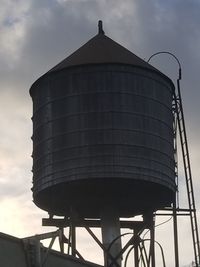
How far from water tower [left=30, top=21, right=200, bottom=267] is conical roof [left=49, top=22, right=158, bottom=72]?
32 mm

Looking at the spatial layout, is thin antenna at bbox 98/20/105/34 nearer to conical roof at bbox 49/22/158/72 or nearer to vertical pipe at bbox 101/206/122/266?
conical roof at bbox 49/22/158/72

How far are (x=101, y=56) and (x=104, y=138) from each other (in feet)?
9.68

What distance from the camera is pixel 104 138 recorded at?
22094 mm

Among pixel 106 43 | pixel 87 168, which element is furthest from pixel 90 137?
pixel 106 43

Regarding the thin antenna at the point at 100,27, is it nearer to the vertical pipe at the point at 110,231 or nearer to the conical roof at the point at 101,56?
the conical roof at the point at 101,56

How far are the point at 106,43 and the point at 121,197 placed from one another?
5.37 m

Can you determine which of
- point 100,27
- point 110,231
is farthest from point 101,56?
point 110,231

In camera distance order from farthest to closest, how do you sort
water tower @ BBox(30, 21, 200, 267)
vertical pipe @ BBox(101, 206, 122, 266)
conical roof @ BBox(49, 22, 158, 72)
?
vertical pipe @ BBox(101, 206, 122, 266), conical roof @ BBox(49, 22, 158, 72), water tower @ BBox(30, 21, 200, 267)

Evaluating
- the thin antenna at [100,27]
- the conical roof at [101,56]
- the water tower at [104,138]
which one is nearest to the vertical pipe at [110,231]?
the water tower at [104,138]

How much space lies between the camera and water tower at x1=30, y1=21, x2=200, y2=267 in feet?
72.5

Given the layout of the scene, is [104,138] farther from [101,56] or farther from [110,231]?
[110,231]

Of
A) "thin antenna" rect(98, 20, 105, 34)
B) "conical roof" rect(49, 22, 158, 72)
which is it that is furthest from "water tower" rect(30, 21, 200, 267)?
"thin antenna" rect(98, 20, 105, 34)

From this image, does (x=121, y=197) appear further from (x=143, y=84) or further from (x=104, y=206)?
(x=143, y=84)

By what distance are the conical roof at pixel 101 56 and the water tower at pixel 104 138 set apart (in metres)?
0.03
